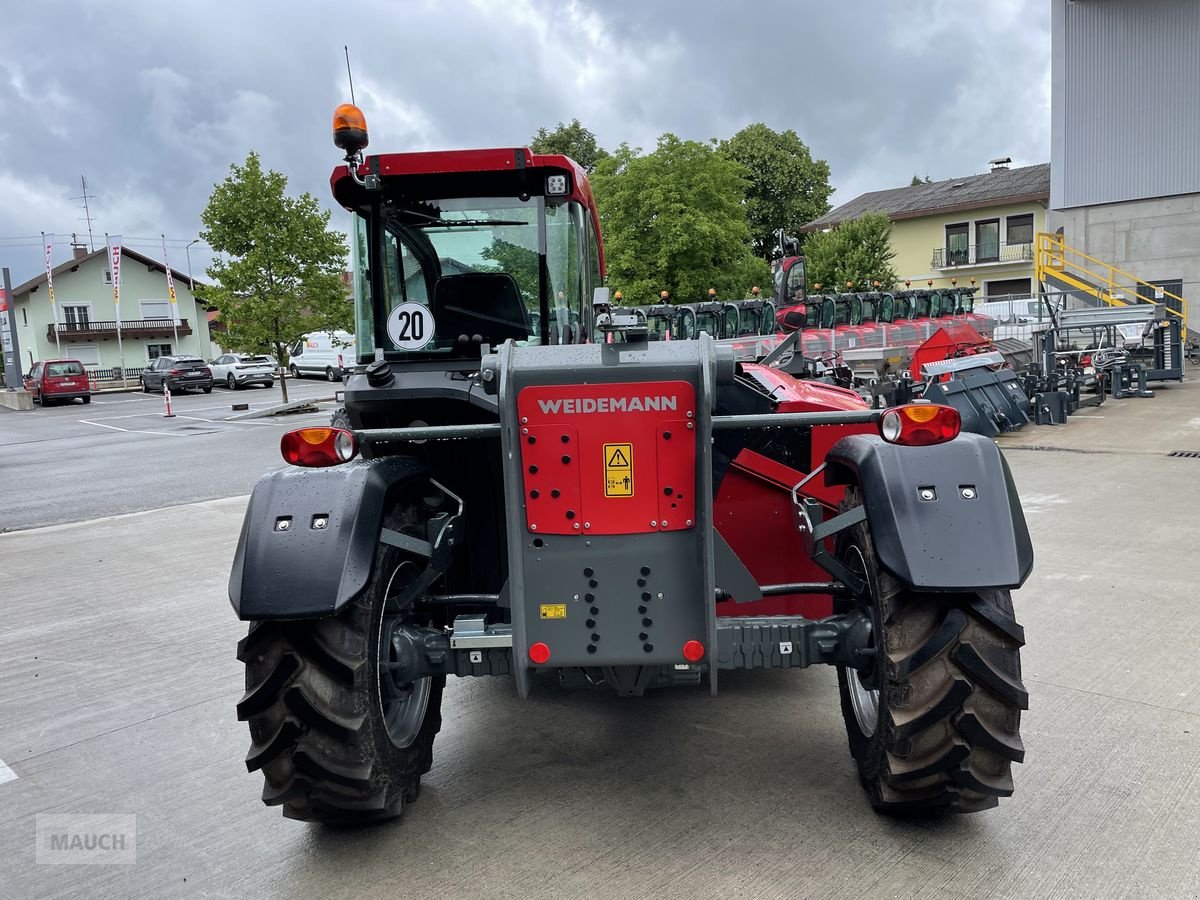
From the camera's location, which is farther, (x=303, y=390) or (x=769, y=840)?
(x=303, y=390)

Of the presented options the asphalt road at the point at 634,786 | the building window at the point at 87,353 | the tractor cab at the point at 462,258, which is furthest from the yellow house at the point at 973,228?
the tractor cab at the point at 462,258

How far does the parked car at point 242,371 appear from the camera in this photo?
37.2 m

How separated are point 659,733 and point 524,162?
8.17ft

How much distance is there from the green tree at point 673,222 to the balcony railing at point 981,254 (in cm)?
1857

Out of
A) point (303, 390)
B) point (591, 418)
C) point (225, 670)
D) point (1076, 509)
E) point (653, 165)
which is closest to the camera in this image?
point (591, 418)

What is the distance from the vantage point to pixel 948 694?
2.80 meters

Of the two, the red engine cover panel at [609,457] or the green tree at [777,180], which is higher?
the green tree at [777,180]

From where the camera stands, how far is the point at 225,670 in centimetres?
500

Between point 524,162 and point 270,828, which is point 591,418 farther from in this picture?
point 270,828

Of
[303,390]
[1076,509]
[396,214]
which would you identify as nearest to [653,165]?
[303,390]

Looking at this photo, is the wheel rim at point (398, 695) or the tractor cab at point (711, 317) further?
the tractor cab at point (711, 317)

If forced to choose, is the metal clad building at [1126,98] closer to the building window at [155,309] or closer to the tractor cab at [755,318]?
the tractor cab at [755,318]

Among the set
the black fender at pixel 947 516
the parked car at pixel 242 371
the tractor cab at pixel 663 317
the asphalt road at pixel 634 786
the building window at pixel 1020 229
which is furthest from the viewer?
the building window at pixel 1020 229

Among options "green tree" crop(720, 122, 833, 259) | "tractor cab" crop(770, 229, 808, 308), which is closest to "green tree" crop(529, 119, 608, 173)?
"green tree" crop(720, 122, 833, 259)
